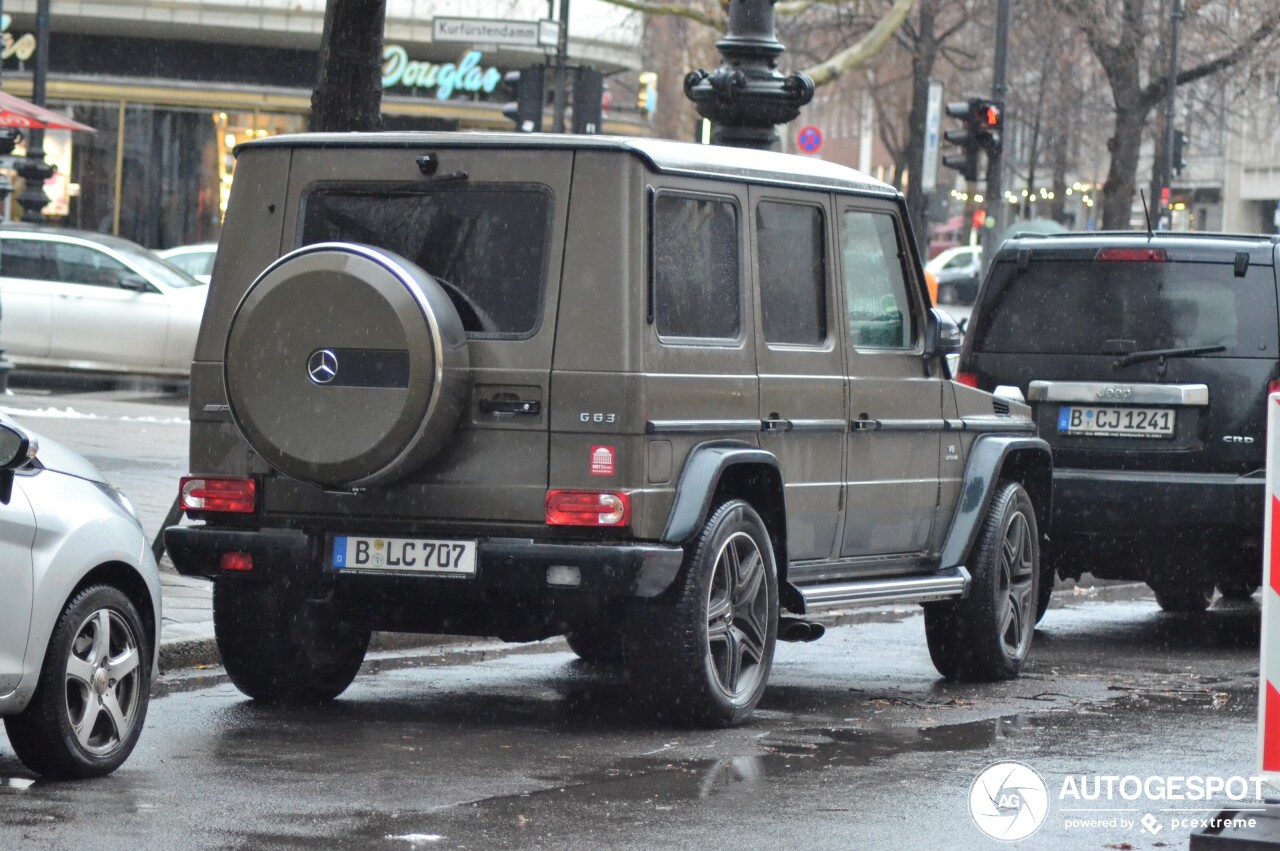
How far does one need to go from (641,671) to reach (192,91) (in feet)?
110

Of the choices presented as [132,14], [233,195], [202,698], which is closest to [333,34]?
[233,195]

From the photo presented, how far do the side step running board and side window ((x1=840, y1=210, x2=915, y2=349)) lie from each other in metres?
0.97

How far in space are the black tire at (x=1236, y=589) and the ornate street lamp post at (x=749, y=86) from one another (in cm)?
357

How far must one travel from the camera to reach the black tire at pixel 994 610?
10.1m

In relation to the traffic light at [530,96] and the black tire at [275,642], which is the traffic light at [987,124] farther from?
the black tire at [275,642]

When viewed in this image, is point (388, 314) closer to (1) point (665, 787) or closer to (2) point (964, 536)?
(1) point (665, 787)

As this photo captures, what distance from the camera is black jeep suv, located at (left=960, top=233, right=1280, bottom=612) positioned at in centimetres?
1138

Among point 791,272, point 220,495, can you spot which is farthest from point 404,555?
point 791,272

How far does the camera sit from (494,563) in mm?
7926

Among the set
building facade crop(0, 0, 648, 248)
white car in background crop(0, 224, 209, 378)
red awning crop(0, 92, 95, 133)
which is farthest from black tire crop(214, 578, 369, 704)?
building facade crop(0, 0, 648, 248)

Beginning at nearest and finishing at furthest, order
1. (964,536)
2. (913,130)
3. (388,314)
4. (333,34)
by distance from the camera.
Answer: (388,314) < (964,536) < (333,34) < (913,130)

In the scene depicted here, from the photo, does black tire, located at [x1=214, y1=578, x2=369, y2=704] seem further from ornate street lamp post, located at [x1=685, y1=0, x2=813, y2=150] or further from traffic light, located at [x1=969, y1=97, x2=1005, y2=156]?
traffic light, located at [x1=969, y1=97, x2=1005, y2=156]

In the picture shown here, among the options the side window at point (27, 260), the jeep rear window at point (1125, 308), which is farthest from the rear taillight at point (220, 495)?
the side window at point (27, 260)

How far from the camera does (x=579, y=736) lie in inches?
321
